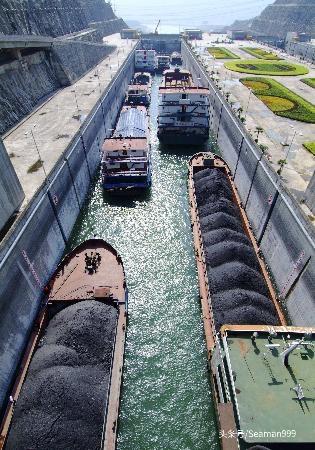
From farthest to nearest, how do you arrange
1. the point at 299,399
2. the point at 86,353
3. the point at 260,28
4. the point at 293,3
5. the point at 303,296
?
the point at 260,28 → the point at 293,3 → the point at 303,296 → the point at 86,353 → the point at 299,399

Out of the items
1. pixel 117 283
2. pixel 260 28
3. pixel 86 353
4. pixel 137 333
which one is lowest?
pixel 86 353

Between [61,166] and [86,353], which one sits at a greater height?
[61,166]

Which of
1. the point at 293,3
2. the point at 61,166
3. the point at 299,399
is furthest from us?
the point at 293,3

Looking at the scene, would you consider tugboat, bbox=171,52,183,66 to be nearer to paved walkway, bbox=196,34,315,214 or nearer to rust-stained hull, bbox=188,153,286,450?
paved walkway, bbox=196,34,315,214

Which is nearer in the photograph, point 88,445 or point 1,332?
point 88,445

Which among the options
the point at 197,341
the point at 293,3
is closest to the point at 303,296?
the point at 197,341

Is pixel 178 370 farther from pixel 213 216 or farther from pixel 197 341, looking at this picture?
pixel 213 216
